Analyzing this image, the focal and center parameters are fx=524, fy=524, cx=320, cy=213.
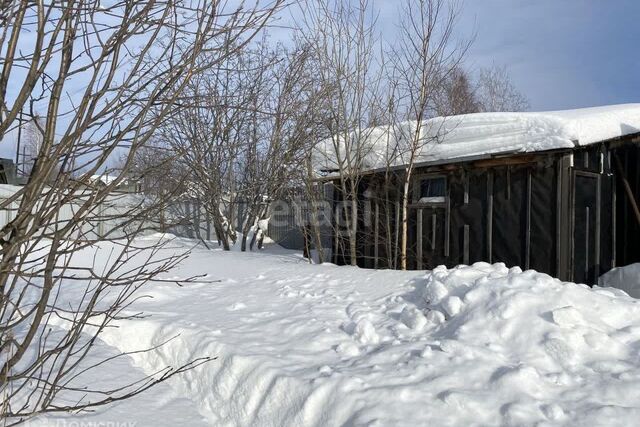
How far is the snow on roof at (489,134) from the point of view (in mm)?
8828

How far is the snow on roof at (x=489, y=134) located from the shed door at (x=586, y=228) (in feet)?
2.86

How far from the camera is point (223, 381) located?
15.8 feet

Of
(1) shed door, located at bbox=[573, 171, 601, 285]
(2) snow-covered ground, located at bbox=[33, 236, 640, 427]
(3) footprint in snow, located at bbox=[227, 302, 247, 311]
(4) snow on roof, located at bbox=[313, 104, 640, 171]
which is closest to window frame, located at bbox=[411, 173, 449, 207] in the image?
(4) snow on roof, located at bbox=[313, 104, 640, 171]

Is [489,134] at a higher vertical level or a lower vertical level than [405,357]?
higher

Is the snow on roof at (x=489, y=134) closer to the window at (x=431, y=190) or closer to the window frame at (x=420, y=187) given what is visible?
the window frame at (x=420, y=187)

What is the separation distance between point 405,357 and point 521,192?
561 cm

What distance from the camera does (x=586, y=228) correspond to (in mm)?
9578

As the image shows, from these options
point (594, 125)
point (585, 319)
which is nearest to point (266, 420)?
point (585, 319)

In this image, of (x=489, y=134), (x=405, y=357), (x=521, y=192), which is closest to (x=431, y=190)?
(x=489, y=134)

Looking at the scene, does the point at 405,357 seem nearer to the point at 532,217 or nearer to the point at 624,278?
the point at 532,217

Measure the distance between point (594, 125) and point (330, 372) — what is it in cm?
714

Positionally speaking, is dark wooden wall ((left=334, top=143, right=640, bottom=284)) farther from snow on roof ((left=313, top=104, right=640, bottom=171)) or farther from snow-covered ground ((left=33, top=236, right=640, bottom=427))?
snow-covered ground ((left=33, top=236, right=640, bottom=427))

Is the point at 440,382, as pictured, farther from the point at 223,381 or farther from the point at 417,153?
the point at 417,153

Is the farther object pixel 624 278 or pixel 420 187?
pixel 420 187
